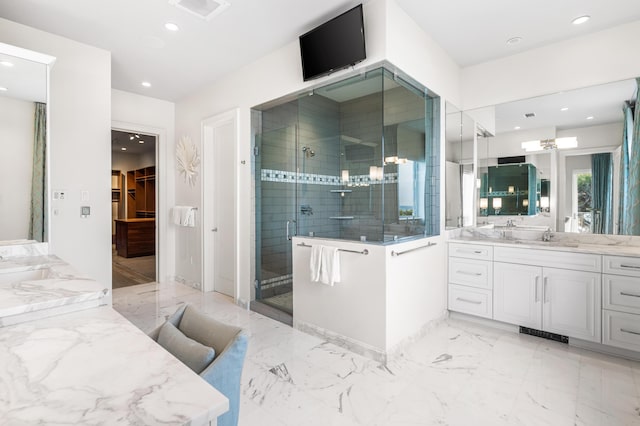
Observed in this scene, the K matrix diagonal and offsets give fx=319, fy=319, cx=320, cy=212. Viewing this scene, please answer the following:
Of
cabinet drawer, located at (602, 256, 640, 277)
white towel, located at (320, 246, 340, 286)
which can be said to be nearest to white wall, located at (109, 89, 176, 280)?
white towel, located at (320, 246, 340, 286)

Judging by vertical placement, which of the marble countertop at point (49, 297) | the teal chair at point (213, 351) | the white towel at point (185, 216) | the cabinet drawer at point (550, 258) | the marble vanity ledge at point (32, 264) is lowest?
the teal chair at point (213, 351)

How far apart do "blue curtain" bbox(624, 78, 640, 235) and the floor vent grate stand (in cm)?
107

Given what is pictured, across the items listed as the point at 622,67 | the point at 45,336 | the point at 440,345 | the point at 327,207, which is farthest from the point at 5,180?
the point at 622,67

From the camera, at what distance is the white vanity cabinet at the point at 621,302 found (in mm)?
2395

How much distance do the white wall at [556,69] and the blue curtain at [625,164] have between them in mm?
342

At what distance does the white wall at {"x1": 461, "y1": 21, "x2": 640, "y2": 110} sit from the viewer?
8.84ft

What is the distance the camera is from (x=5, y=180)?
88.3 inches

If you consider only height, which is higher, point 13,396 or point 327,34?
point 327,34

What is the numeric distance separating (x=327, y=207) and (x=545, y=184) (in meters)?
2.20

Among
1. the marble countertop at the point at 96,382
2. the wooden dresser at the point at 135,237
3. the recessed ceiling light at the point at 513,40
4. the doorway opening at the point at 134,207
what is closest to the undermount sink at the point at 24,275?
the marble countertop at the point at 96,382

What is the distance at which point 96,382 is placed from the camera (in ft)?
2.41

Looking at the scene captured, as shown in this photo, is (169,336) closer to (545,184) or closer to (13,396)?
(13,396)

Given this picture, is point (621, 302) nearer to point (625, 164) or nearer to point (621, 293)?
point (621, 293)

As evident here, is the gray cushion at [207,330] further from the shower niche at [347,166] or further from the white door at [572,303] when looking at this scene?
the white door at [572,303]
